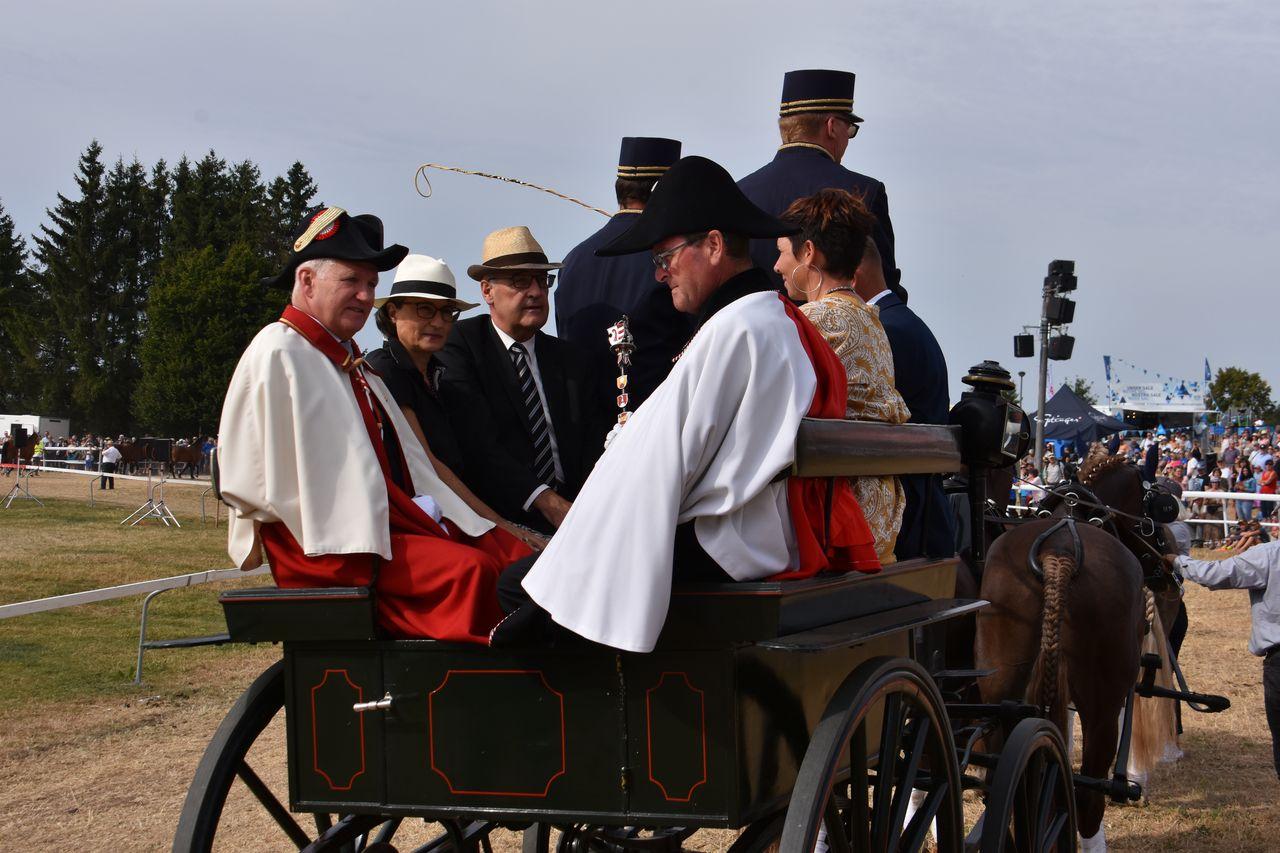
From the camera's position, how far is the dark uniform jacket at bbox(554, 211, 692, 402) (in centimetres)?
430

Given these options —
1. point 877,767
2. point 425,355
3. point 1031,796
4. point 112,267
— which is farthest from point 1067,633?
point 112,267

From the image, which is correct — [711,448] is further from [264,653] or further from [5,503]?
[5,503]

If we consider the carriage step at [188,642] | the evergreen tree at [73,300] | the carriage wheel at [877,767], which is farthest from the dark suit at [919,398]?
the evergreen tree at [73,300]

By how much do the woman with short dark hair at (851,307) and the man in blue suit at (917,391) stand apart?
59 cm

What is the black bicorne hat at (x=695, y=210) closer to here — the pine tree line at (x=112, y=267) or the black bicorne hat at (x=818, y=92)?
the black bicorne hat at (x=818, y=92)

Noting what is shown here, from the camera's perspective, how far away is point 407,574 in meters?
3.02

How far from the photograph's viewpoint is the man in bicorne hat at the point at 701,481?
2633mm

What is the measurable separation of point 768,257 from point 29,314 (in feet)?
270

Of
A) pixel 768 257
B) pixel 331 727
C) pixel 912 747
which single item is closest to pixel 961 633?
pixel 768 257

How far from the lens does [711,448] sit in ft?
9.04

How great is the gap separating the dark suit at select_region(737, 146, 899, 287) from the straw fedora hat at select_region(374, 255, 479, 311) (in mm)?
1013

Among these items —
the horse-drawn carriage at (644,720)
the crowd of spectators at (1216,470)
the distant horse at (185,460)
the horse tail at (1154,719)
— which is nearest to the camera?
the horse-drawn carriage at (644,720)

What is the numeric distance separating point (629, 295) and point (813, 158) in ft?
2.64

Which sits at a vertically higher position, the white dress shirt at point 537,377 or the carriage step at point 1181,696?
the white dress shirt at point 537,377
